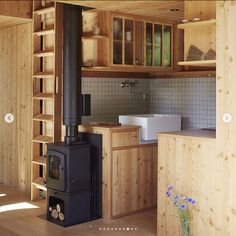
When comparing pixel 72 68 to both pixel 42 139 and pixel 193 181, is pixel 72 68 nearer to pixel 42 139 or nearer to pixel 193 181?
pixel 42 139

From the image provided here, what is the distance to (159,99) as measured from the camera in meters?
6.41

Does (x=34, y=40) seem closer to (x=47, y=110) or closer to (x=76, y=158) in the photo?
(x=47, y=110)

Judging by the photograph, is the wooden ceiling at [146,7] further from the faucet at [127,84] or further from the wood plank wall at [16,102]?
the wood plank wall at [16,102]

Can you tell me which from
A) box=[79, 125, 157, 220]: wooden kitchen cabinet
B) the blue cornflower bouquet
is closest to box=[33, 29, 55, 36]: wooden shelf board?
box=[79, 125, 157, 220]: wooden kitchen cabinet

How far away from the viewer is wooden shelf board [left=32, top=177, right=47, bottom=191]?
5391mm

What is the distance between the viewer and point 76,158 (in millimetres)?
4645

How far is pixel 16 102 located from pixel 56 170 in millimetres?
1932

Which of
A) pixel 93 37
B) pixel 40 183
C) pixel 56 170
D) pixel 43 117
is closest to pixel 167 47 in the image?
pixel 93 37

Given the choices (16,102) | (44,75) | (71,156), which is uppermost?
(44,75)

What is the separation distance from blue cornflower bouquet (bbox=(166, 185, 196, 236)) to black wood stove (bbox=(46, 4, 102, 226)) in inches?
41.5

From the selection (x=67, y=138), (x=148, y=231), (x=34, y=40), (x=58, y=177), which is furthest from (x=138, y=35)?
(x=148, y=231)

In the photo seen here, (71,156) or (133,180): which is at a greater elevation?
(71,156)

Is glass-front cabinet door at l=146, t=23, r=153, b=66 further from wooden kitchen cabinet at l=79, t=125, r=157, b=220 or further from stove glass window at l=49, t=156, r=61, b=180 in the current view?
stove glass window at l=49, t=156, r=61, b=180

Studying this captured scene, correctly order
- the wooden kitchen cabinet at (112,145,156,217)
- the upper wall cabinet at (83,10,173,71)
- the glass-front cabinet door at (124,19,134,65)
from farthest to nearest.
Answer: the glass-front cabinet door at (124,19,134,65) → the upper wall cabinet at (83,10,173,71) → the wooden kitchen cabinet at (112,145,156,217)
